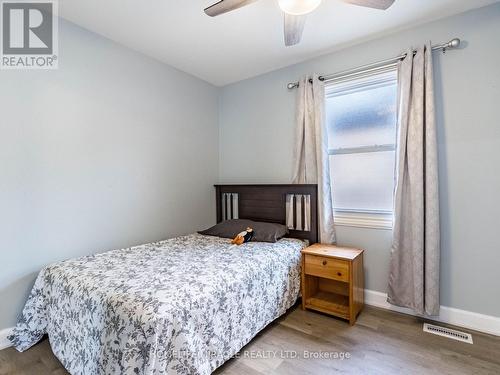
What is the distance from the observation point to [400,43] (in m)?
2.33

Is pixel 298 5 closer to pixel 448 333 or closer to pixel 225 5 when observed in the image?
pixel 225 5

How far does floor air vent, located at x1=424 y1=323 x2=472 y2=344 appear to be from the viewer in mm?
1936

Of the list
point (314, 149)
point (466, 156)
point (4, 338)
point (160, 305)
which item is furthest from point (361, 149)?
point (4, 338)

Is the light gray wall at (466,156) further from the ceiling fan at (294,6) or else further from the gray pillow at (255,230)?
the ceiling fan at (294,6)

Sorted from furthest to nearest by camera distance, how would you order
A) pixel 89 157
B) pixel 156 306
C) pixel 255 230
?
pixel 255 230, pixel 89 157, pixel 156 306

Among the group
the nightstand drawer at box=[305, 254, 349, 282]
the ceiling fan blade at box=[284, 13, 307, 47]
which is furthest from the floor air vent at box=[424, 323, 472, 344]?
the ceiling fan blade at box=[284, 13, 307, 47]

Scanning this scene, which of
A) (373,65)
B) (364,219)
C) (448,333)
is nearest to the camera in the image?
(448,333)

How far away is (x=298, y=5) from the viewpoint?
1.51m

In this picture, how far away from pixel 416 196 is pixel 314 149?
1043 mm

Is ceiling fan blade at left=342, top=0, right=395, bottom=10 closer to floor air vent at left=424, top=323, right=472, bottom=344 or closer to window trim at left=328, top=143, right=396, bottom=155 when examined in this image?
window trim at left=328, top=143, right=396, bottom=155

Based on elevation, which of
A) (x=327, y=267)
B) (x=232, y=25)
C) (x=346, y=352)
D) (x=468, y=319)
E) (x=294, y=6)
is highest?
(x=232, y=25)

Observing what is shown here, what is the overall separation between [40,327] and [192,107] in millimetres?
2580

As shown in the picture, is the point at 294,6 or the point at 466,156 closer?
the point at 294,6

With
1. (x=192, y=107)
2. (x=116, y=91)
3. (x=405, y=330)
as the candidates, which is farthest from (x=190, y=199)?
(x=405, y=330)
